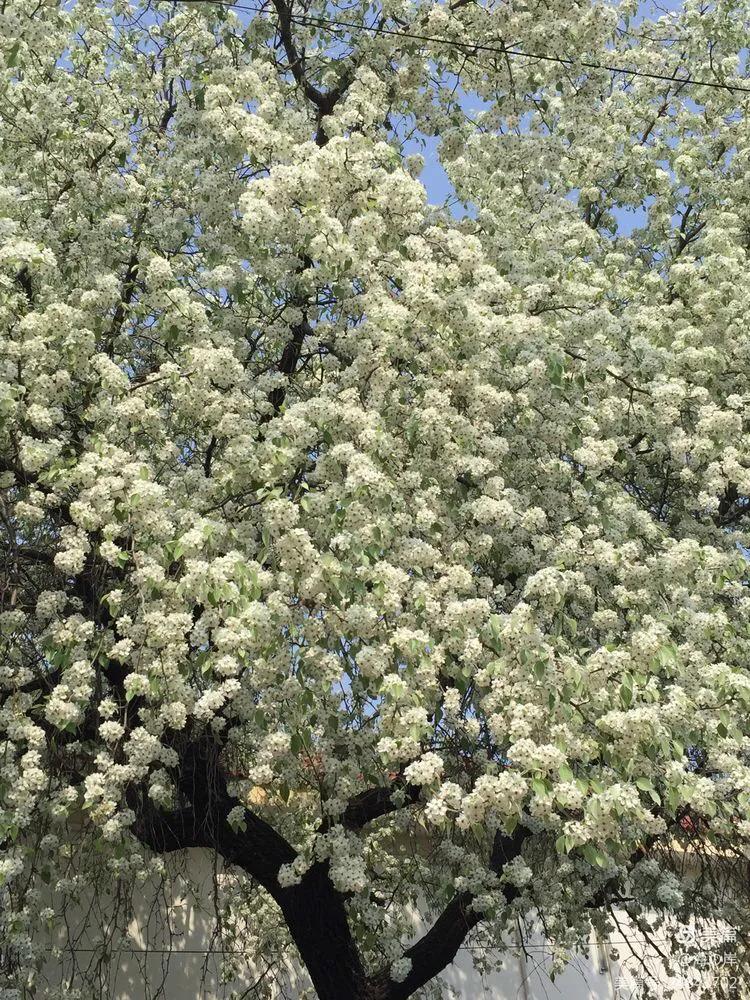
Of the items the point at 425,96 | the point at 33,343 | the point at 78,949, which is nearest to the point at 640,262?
the point at 425,96

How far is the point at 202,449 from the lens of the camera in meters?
7.25

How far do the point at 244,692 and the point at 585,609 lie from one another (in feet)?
7.59

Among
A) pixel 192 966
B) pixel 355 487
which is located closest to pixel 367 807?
pixel 355 487

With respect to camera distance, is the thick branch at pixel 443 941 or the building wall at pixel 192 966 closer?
the thick branch at pixel 443 941

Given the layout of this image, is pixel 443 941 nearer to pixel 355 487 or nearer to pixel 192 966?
pixel 192 966

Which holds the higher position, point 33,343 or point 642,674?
point 33,343

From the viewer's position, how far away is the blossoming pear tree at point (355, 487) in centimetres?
542

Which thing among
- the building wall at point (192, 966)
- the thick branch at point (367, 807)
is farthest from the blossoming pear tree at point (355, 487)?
the building wall at point (192, 966)

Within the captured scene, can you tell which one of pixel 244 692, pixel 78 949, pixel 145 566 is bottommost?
pixel 78 949

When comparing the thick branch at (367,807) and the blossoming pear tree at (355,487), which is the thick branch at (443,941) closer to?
the blossoming pear tree at (355,487)

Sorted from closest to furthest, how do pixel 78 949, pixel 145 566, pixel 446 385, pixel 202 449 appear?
1. pixel 145 566
2. pixel 446 385
3. pixel 202 449
4. pixel 78 949

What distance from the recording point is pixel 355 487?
5430 millimetres

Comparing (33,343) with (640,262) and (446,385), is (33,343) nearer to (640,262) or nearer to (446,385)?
(446,385)

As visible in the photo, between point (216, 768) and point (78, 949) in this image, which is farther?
point (78, 949)
